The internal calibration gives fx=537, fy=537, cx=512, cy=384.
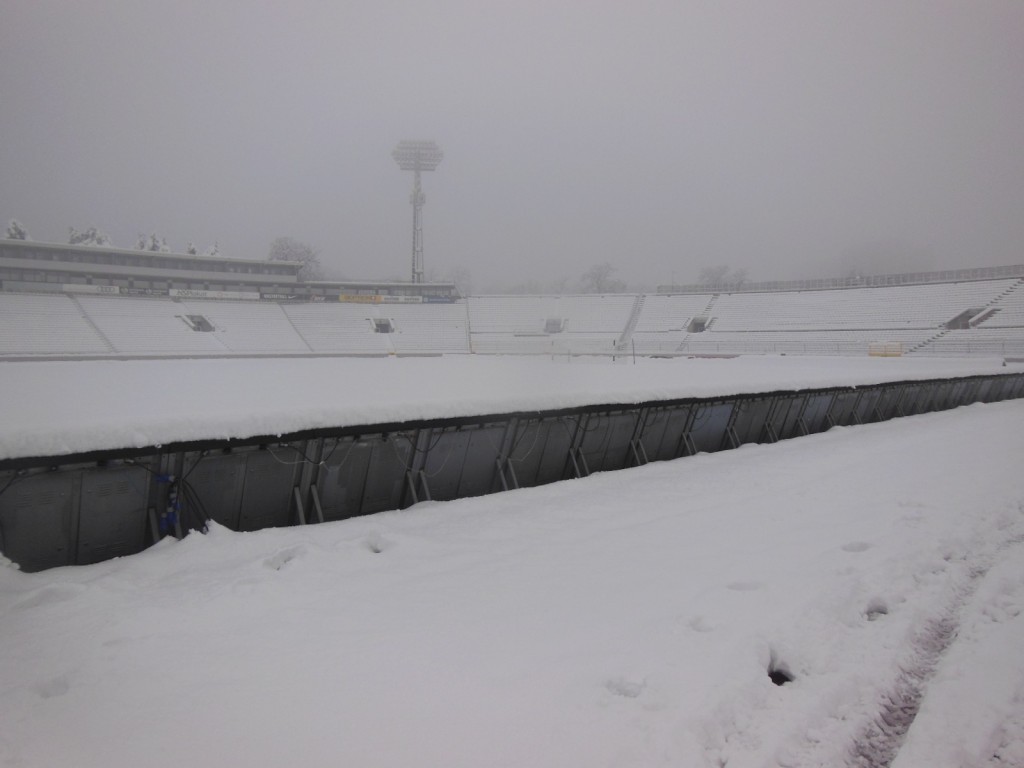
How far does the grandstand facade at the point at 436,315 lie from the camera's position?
4050 cm

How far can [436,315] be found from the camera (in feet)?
209

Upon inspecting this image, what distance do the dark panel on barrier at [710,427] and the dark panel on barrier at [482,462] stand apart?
15.3 ft

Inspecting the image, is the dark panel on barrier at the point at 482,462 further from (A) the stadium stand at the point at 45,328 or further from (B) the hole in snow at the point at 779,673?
(A) the stadium stand at the point at 45,328

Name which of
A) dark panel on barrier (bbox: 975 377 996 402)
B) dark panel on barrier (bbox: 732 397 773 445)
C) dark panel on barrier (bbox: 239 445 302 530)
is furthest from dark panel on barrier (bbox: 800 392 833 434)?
dark panel on barrier (bbox: 239 445 302 530)

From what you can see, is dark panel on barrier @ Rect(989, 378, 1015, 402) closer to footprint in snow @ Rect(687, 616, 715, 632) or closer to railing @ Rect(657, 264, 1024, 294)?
footprint in snow @ Rect(687, 616, 715, 632)

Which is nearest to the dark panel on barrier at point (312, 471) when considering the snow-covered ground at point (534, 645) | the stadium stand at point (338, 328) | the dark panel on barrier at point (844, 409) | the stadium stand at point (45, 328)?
the snow-covered ground at point (534, 645)

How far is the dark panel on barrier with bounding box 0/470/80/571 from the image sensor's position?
468 cm

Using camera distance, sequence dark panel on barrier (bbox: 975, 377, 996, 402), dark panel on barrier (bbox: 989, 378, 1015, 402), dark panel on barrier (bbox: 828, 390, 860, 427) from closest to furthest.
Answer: dark panel on barrier (bbox: 828, 390, 860, 427) → dark panel on barrier (bbox: 975, 377, 996, 402) → dark panel on barrier (bbox: 989, 378, 1015, 402)

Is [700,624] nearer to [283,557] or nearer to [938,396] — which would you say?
[283,557]

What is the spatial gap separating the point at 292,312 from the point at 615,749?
61.1 m

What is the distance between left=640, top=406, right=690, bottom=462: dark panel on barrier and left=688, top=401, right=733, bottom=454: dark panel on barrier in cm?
38

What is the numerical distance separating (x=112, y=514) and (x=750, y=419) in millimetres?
11449

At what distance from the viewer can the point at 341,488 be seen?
6.62 meters

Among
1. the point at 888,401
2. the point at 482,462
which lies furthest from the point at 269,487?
the point at 888,401
